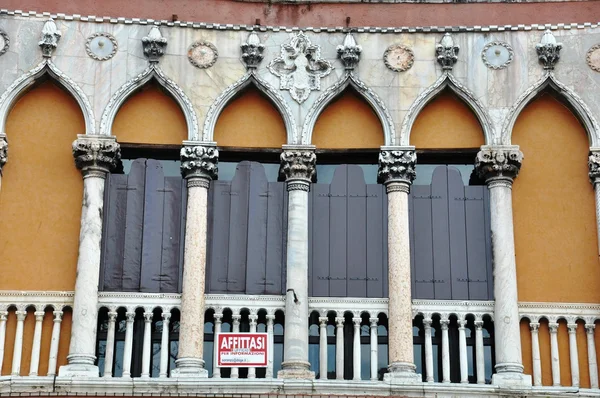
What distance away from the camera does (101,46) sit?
70.2ft

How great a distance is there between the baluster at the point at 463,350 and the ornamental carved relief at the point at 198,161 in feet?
16.1

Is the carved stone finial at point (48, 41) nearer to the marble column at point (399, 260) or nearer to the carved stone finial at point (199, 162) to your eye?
→ the carved stone finial at point (199, 162)

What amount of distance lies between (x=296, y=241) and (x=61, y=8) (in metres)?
5.86

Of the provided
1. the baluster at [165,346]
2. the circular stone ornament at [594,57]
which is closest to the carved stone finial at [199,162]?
the baluster at [165,346]

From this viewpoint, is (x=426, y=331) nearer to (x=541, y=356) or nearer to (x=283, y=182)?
(x=541, y=356)

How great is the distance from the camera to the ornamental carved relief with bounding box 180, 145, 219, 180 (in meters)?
20.8

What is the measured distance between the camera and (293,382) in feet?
63.9

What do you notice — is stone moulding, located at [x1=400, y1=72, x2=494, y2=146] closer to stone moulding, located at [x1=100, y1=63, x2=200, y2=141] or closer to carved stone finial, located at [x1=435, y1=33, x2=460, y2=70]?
carved stone finial, located at [x1=435, y1=33, x2=460, y2=70]

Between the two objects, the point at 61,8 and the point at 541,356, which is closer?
the point at 541,356

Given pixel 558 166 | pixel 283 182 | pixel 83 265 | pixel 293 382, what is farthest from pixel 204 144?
pixel 558 166

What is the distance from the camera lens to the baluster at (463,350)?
20.0 metres

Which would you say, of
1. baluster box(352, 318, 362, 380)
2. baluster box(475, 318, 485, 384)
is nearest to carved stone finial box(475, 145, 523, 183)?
baluster box(475, 318, 485, 384)

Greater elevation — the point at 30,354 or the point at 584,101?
the point at 584,101

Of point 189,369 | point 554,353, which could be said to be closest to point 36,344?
point 189,369
